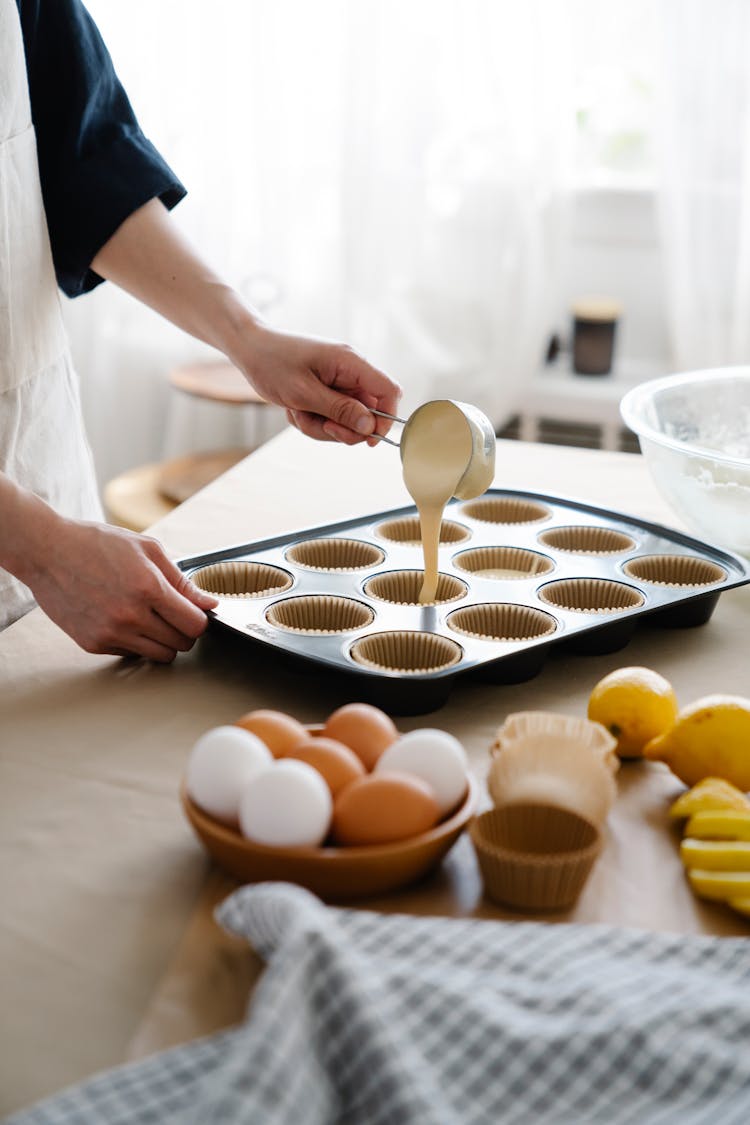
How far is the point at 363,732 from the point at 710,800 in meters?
0.25

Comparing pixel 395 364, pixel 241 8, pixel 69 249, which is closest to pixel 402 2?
pixel 241 8

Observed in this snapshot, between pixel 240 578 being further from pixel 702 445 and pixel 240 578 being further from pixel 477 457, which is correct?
pixel 702 445

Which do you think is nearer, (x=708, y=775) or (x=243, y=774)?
(x=243, y=774)

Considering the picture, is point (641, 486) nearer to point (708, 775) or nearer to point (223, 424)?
point (708, 775)

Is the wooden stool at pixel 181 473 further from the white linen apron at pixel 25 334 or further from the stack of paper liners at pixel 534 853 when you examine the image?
the stack of paper liners at pixel 534 853

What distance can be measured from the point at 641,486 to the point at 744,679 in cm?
57

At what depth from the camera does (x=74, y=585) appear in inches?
42.7

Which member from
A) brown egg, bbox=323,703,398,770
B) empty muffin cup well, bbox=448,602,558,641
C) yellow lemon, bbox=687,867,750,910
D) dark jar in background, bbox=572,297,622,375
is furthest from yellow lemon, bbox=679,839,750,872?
dark jar in background, bbox=572,297,622,375

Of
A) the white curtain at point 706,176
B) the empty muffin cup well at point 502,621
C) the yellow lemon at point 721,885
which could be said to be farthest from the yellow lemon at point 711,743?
the white curtain at point 706,176

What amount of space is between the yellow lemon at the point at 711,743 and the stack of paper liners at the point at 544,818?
93mm

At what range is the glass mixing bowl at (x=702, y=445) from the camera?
4.34ft

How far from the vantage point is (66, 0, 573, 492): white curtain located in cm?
260

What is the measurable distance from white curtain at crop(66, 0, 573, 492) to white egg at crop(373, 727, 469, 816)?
201 centimetres

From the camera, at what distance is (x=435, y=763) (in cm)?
82
